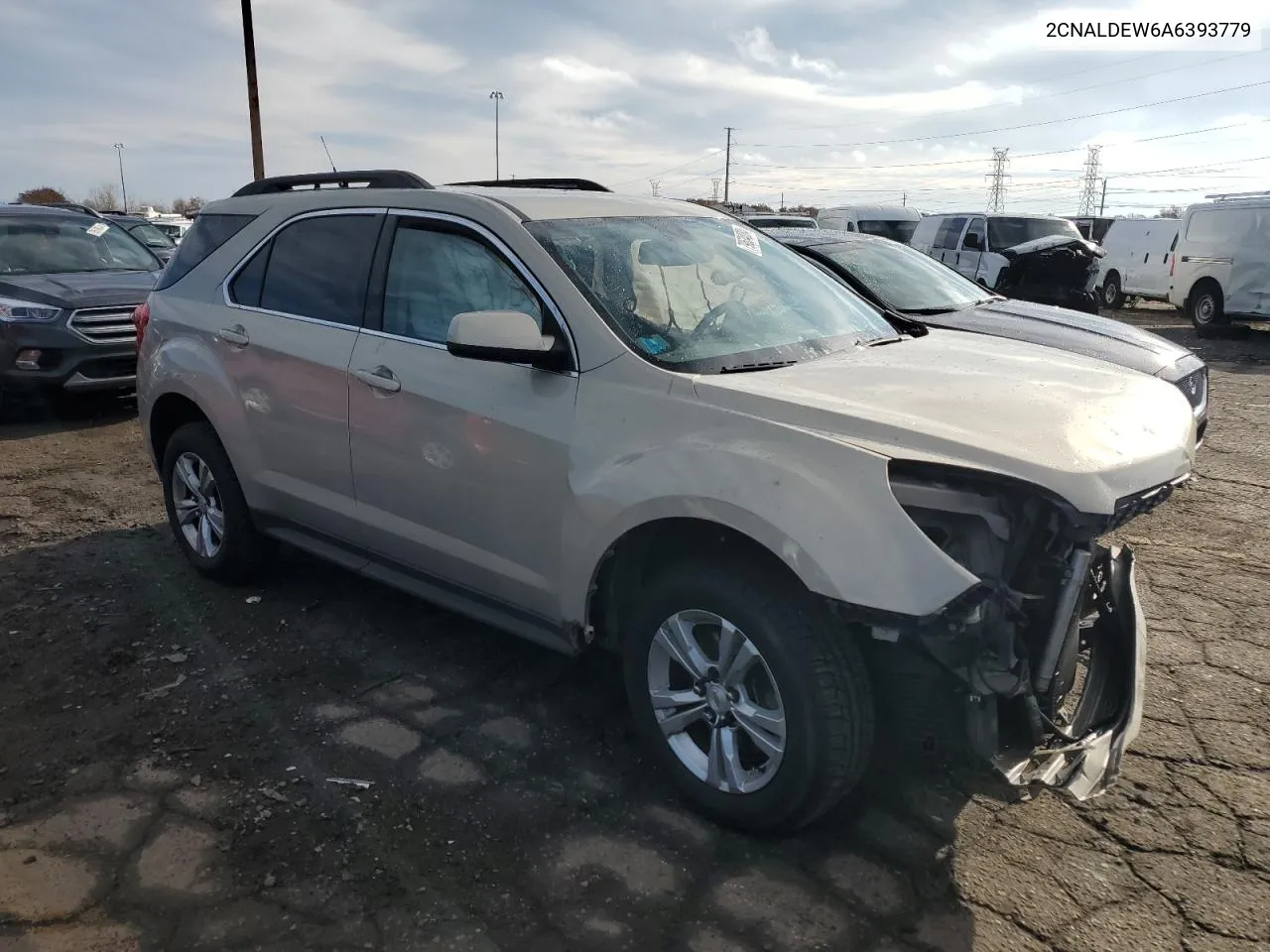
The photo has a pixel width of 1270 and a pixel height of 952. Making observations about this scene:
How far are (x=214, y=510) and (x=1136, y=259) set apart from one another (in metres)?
21.1

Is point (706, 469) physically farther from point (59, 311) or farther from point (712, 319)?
point (59, 311)

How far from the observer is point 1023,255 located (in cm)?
1423

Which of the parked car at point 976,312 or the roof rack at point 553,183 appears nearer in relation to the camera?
the roof rack at point 553,183

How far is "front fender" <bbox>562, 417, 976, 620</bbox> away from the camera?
2.38m

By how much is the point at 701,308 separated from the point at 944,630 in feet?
4.83

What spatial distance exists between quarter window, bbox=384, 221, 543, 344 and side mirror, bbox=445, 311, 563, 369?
0.17 meters

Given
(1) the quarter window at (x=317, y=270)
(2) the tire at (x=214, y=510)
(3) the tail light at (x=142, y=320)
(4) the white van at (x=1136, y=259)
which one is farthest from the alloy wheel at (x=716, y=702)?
(4) the white van at (x=1136, y=259)

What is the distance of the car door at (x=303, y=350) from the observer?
3.84 m

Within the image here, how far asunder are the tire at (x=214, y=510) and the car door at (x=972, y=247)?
1302 cm

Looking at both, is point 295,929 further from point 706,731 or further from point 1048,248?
point 1048,248

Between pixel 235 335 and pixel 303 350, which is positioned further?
pixel 235 335

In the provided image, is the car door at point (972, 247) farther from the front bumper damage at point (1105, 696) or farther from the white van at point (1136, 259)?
the front bumper damage at point (1105, 696)

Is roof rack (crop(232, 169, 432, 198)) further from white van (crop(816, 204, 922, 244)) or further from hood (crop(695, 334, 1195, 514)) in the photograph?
white van (crop(816, 204, 922, 244))

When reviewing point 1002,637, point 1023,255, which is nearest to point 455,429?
point 1002,637
